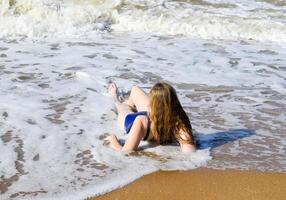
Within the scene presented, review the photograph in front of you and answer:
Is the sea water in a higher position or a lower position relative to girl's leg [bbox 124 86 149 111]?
lower

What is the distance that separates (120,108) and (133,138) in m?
1.05

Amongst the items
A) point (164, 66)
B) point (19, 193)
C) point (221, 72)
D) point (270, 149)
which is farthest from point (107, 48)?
point (19, 193)

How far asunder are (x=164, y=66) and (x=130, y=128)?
10.4 feet

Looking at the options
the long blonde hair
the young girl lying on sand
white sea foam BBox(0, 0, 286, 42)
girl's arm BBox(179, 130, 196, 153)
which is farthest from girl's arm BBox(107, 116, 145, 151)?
white sea foam BBox(0, 0, 286, 42)

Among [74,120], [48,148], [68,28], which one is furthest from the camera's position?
[68,28]

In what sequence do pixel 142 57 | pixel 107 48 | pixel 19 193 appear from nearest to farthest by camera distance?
pixel 19 193 → pixel 142 57 → pixel 107 48

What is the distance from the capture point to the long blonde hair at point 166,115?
4996 mm

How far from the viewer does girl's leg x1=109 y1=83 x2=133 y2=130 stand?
556 centimetres

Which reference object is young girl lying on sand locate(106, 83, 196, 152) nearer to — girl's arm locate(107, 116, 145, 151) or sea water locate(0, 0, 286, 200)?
girl's arm locate(107, 116, 145, 151)

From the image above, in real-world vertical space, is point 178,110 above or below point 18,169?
above

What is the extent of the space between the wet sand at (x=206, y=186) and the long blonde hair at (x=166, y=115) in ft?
2.31

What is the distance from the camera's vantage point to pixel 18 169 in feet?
14.1

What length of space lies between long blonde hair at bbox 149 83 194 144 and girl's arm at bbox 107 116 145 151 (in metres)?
0.12

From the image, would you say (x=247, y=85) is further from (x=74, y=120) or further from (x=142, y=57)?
(x=74, y=120)
